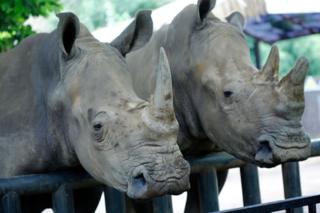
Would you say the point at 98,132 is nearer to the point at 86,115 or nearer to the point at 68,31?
the point at 86,115

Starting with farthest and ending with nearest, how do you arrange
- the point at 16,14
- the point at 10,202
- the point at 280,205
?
1. the point at 16,14
2. the point at 10,202
3. the point at 280,205

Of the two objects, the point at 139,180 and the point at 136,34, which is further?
the point at 136,34

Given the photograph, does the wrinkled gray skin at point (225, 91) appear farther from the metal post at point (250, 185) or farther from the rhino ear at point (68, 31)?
the rhino ear at point (68, 31)

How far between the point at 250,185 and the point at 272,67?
0.56m

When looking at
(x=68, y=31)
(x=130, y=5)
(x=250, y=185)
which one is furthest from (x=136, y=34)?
(x=130, y=5)

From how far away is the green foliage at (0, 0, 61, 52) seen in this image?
578 centimetres

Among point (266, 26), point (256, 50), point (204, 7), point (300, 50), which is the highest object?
point (266, 26)

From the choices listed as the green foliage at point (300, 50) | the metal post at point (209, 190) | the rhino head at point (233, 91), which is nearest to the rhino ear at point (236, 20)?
the rhino head at point (233, 91)

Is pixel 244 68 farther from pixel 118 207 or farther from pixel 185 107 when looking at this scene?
pixel 118 207

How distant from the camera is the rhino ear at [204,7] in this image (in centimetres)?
420

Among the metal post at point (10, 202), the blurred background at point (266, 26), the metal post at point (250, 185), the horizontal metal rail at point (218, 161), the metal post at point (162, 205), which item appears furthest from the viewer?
the blurred background at point (266, 26)

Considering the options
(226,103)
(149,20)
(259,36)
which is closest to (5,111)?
(149,20)

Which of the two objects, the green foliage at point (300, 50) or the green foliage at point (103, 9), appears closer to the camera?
the green foliage at point (300, 50)

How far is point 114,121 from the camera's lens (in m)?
3.25
